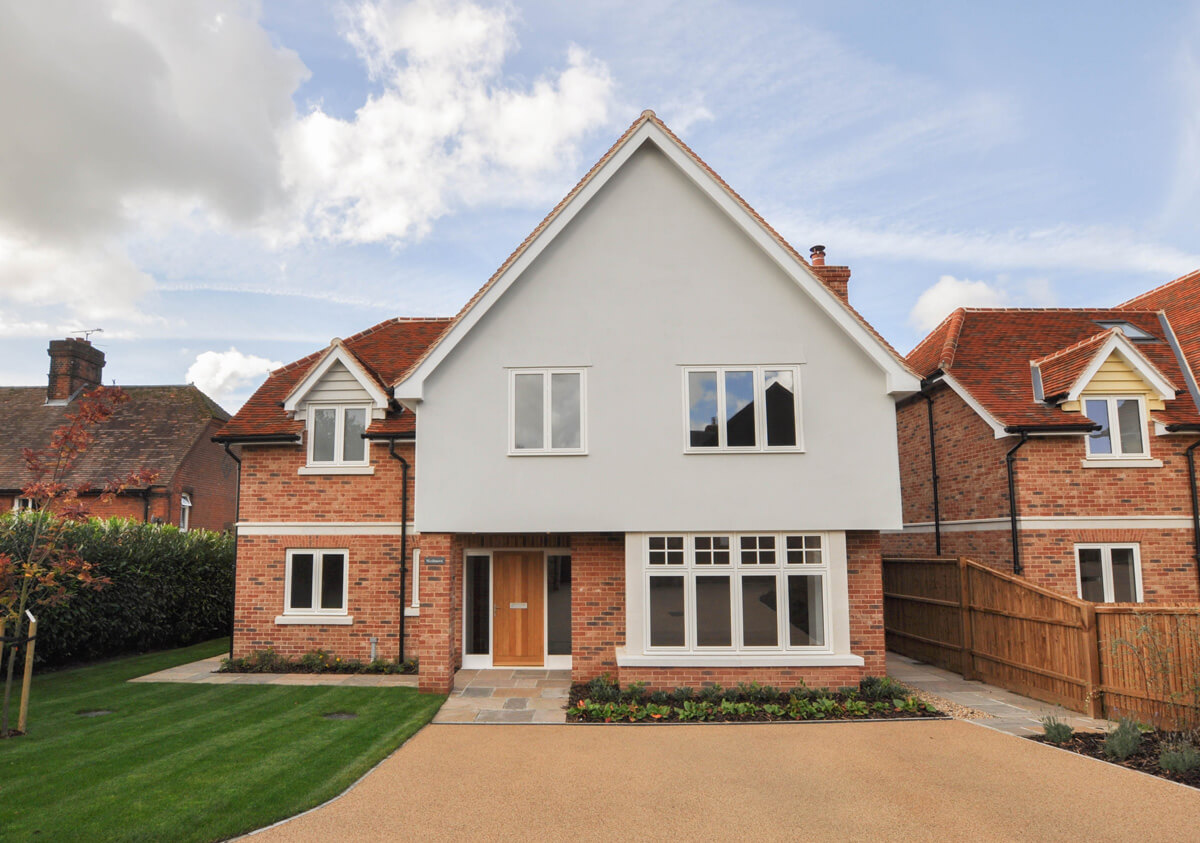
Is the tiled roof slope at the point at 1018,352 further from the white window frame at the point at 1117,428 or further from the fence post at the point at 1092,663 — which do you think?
the fence post at the point at 1092,663

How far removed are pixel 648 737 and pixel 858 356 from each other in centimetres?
696

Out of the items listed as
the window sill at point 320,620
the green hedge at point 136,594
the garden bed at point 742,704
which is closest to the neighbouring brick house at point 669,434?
the garden bed at point 742,704

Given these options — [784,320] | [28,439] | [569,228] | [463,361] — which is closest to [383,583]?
[463,361]

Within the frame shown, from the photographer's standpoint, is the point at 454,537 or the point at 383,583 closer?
the point at 454,537

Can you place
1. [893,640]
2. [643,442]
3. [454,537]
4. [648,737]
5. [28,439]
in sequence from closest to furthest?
1. [648,737]
2. [643,442]
3. [454,537]
4. [893,640]
5. [28,439]

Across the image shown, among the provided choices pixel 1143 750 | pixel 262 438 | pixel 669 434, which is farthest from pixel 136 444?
pixel 1143 750

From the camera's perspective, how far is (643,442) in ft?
39.3

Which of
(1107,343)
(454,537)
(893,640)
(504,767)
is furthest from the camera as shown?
(893,640)

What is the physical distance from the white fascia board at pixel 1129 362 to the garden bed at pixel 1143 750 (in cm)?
691

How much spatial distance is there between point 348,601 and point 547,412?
243 inches

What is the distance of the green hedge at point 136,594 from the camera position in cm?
1439

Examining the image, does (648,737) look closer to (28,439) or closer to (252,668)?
(252,668)

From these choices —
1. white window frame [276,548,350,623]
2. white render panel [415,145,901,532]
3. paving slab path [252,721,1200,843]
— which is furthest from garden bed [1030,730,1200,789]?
white window frame [276,548,350,623]

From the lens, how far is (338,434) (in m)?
14.9
